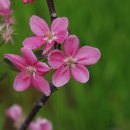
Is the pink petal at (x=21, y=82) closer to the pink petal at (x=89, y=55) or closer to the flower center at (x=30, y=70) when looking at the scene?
the flower center at (x=30, y=70)

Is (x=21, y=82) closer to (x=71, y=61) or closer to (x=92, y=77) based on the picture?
(x=71, y=61)

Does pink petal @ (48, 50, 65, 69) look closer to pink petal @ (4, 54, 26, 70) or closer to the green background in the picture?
pink petal @ (4, 54, 26, 70)

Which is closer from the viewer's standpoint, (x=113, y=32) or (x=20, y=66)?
(x=20, y=66)

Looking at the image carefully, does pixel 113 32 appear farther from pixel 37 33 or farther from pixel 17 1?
pixel 37 33

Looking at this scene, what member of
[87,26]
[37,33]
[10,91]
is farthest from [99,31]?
[37,33]

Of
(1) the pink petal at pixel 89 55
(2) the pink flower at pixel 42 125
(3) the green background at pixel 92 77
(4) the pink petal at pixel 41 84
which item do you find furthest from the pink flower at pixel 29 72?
(3) the green background at pixel 92 77

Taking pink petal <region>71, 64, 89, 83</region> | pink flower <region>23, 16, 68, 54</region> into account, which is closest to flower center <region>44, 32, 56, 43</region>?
pink flower <region>23, 16, 68, 54</region>

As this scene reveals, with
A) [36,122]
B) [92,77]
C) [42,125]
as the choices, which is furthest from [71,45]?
[92,77]
